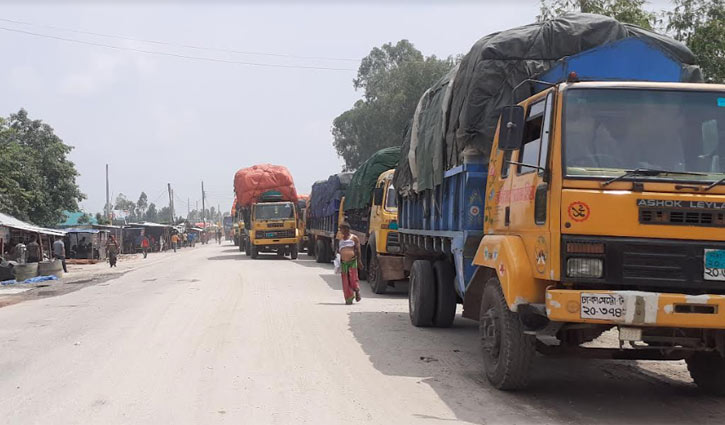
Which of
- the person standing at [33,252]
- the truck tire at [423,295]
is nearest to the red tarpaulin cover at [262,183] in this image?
the person standing at [33,252]

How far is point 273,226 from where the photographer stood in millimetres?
31531

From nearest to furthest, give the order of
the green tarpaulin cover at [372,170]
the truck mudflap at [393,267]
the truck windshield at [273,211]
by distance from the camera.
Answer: the truck mudflap at [393,267] → the green tarpaulin cover at [372,170] → the truck windshield at [273,211]

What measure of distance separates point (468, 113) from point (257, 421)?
13.3 ft

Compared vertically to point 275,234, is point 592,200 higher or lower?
higher

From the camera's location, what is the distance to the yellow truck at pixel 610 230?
5406 millimetres

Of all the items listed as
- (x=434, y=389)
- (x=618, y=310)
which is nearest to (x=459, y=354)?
(x=434, y=389)

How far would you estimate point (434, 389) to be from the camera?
662 centimetres

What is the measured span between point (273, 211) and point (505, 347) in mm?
26310

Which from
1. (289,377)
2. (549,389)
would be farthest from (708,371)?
(289,377)

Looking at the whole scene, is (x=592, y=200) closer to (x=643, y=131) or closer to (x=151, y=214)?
(x=643, y=131)

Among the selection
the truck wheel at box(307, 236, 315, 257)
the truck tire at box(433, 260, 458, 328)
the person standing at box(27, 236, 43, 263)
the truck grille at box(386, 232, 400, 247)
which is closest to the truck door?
the truck tire at box(433, 260, 458, 328)

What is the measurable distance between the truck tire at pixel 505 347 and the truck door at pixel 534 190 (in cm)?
61

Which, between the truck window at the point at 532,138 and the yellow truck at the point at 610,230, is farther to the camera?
the truck window at the point at 532,138

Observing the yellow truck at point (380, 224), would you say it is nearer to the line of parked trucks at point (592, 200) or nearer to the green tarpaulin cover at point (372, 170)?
the green tarpaulin cover at point (372, 170)
